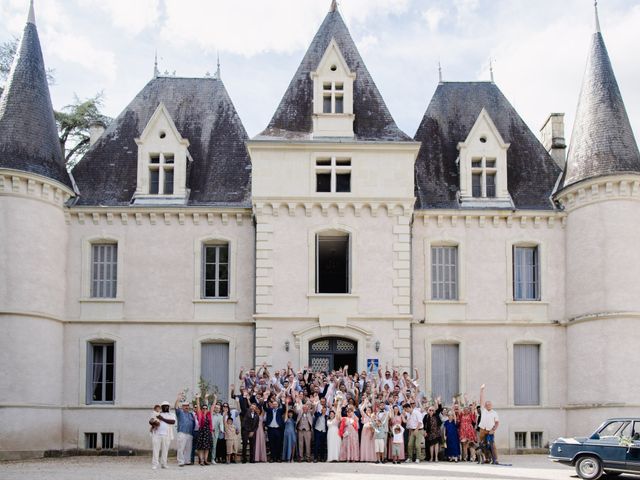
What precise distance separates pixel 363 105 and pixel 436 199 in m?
3.81

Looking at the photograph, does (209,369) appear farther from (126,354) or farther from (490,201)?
(490,201)

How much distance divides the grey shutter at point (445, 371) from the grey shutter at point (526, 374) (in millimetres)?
1838

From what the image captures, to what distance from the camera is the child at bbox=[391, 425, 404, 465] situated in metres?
23.1

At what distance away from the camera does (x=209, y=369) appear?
28.9 metres

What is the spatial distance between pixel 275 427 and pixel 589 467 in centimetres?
771

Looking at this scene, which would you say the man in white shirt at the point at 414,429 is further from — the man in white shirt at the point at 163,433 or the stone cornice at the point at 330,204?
the stone cornice at the point at 330,204

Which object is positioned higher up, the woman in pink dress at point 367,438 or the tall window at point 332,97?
the tall window at point 332,97

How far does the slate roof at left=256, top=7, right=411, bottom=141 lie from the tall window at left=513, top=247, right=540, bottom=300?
208 inches

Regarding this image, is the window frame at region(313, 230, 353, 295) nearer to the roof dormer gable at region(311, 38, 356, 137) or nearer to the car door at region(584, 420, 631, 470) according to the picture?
the roof dormer gable at region(311, 38, 356, 137)

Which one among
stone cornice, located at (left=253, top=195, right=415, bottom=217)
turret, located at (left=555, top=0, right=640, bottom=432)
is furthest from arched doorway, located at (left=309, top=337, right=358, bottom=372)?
turret, located at (left=555, top=0, right=640, bottom=432)

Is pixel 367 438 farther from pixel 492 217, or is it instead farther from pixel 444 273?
pixel 492 217

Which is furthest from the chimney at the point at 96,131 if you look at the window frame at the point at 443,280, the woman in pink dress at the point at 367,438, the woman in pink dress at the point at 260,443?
the woman in pink dress at the point at 367,438

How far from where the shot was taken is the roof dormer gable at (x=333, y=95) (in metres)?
28.8

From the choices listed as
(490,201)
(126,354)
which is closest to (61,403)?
(126,354)
